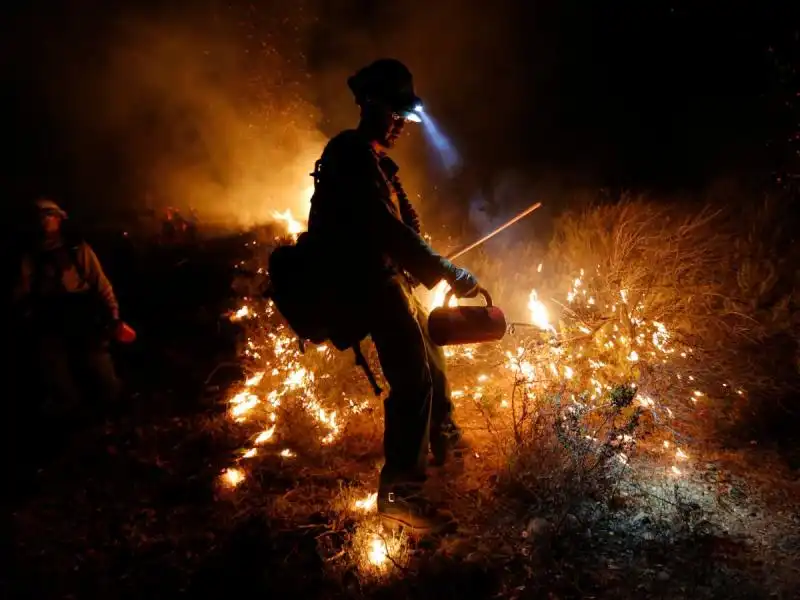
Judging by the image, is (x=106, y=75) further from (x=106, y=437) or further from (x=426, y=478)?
(x=426, y=478)

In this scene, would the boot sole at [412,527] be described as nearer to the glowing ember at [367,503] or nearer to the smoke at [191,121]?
the glowing ember at [367,503]

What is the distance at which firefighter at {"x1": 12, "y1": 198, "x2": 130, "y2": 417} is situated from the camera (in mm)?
5016

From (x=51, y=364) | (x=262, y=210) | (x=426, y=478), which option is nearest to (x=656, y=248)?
(x=426, y=478)

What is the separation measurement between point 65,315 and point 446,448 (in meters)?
3.54

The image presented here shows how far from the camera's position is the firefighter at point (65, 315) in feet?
16.5

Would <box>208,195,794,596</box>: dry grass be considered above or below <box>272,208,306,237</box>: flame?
below

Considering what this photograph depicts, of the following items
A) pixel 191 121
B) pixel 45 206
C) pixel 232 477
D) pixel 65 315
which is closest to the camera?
pixel 232 477

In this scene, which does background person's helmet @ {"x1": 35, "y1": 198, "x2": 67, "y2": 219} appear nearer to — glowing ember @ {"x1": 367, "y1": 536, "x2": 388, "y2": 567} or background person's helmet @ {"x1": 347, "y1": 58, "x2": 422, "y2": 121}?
background person's helmet @ {"x1": 347, "y1": 58, "x2": 422, "y2": 121}

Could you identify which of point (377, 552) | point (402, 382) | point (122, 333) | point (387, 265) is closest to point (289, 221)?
point (122, 333)

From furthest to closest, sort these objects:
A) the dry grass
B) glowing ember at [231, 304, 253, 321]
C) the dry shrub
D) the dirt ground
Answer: glowing ember at [231, 304, 253, 321] → the dry shrub → the dry grass → the dirt ground

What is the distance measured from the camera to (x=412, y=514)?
3.38 m

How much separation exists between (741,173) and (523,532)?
3741 millimetres

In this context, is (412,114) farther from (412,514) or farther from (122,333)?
(122,333)

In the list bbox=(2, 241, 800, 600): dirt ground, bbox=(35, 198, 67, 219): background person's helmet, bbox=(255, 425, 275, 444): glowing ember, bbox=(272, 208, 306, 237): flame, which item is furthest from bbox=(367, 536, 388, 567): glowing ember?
bbox=(272, 208, 306, 237): flame
